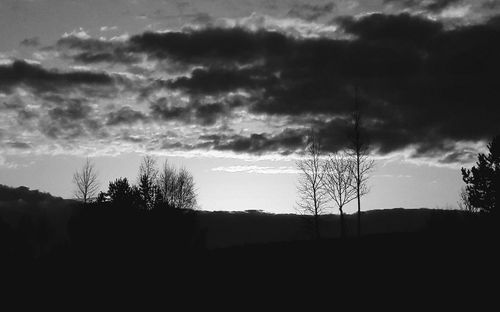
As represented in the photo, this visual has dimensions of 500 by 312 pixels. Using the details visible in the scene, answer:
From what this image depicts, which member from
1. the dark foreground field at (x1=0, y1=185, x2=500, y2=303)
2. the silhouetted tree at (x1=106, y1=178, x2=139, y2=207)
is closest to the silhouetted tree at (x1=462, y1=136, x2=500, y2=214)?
the dark foreground field at (x1=0, y1=185, x2=500, y2=303)

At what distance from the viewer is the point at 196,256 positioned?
111ft

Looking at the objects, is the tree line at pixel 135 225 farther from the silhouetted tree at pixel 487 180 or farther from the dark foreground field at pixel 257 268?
the silhouetted tree at pixel 487 180

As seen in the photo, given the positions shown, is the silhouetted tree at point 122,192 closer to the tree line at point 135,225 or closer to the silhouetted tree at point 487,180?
the tree line at point 135,225

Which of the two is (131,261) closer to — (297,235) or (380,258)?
(380,258)

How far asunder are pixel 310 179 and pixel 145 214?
17.4 metres

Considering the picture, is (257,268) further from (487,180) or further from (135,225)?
(487,180)

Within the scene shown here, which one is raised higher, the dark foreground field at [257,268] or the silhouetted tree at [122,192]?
the silhouetted tree at [122,192]

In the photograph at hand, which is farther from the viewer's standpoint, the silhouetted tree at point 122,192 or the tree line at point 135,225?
the silhouetted tree at point 122,192

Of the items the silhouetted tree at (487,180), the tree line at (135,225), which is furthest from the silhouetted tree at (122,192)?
the silhouetted tree at (487,180)

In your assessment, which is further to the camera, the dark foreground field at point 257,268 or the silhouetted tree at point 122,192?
the silhouetted tree at point 122,192

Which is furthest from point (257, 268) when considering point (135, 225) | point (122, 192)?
point (122, 192)

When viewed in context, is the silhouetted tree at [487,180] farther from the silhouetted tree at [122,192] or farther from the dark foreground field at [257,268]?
the silhouetted tree at [122,192]

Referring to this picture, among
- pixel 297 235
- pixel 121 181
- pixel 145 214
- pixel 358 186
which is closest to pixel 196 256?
pixel 145 214

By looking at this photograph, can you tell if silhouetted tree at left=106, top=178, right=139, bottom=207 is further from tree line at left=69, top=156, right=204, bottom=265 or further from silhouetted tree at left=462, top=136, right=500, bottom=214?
silhouetted tree at left=462, top=136, right=500, bottom=214
